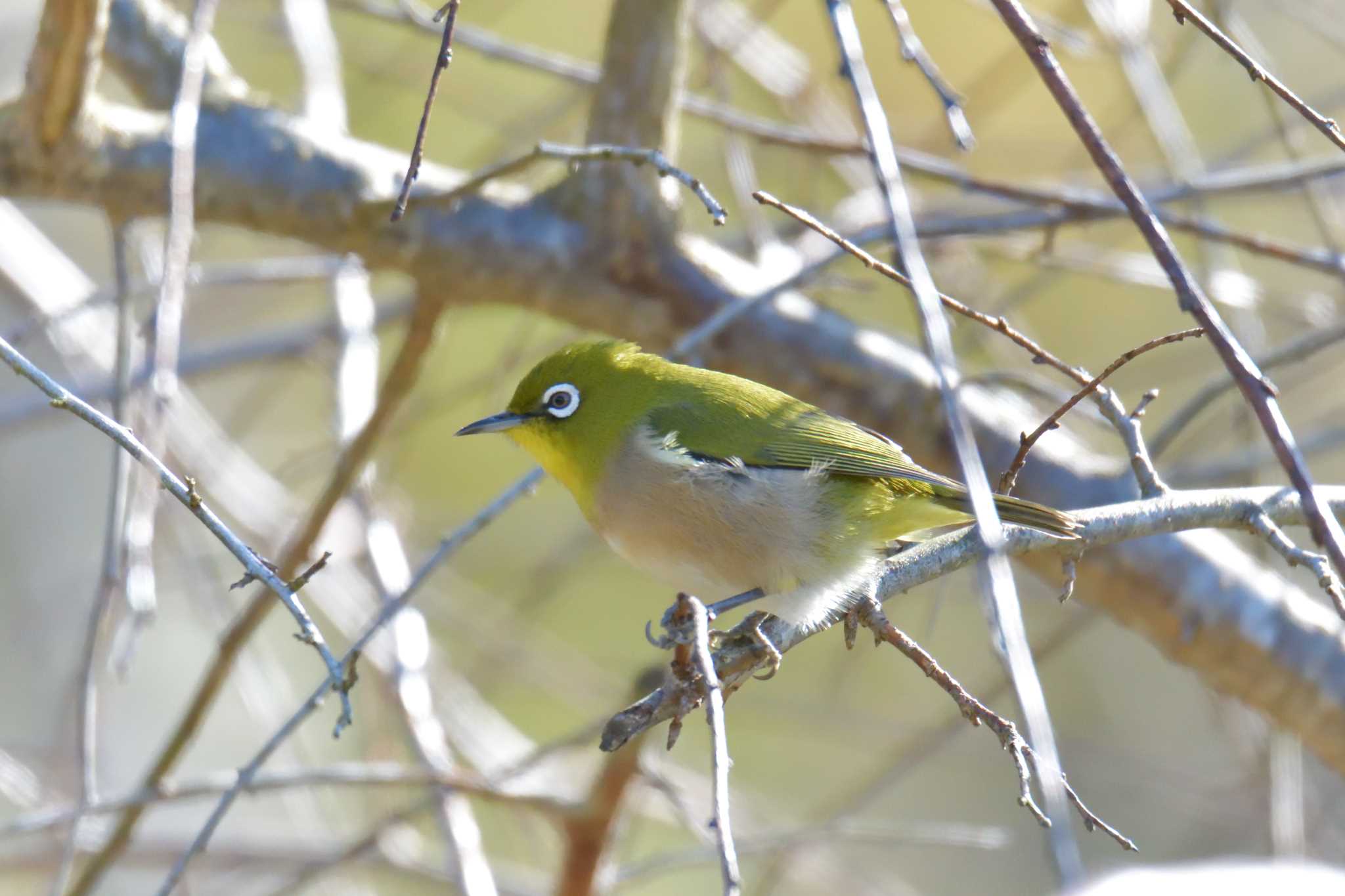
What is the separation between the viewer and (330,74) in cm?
472

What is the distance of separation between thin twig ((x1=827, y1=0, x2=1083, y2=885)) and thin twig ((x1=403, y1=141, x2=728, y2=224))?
34 cm

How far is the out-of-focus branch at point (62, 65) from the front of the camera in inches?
124

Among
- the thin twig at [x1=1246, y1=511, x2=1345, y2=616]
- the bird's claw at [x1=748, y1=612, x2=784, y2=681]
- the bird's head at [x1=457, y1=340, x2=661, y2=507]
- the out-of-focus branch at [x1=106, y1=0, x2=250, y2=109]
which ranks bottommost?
the thin twig at [x1=1246, y1=511, x2=1345, y2=616]

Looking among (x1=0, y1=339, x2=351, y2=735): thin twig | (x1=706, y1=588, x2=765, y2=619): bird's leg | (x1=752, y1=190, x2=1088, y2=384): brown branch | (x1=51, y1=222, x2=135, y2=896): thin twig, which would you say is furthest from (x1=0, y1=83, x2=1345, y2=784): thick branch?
(x1=0, y1=339, x2=351, y2=735): thin twig

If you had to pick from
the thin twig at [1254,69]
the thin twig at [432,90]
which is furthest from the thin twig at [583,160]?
the thin twig at [1254,69]

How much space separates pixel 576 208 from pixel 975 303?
2.24 meters

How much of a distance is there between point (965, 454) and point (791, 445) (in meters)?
2.03

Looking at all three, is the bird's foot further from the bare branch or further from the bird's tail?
the bare branch

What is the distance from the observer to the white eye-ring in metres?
3.91

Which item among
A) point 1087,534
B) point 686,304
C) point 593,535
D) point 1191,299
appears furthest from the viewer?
point 593,535

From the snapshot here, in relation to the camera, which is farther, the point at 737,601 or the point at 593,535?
the point at 593,535

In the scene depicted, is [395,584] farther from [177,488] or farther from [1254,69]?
[1254,69]

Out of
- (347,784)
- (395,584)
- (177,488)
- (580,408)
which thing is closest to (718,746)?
(177,488)

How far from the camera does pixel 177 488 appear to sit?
71.4 inches
